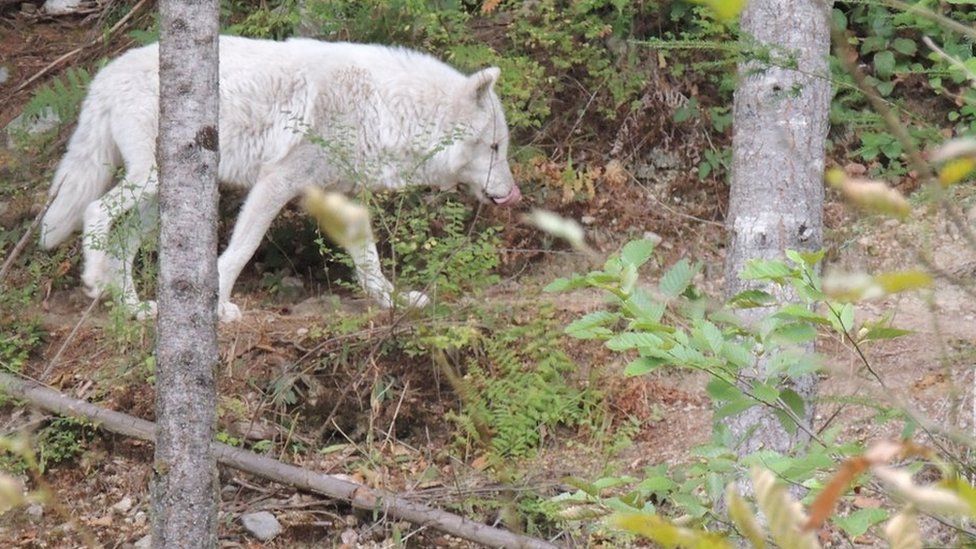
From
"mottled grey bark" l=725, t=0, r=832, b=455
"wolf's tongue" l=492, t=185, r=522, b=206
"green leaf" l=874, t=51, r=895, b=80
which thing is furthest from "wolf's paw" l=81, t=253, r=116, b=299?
"green leaf" l=874, t=51, r=895, b=80

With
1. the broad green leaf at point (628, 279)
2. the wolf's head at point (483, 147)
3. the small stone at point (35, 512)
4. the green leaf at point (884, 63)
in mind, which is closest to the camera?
the broad green leaf at point (628, 279)

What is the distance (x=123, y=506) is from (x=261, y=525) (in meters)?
0.77

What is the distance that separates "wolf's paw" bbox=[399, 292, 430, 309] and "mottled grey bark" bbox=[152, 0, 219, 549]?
2653 mm

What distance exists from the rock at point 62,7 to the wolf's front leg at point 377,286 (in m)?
4.56

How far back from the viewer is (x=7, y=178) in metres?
8.38

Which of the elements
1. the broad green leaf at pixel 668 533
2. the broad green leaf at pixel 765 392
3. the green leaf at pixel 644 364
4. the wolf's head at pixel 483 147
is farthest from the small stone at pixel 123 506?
the broad green leaf at pixel 668 533

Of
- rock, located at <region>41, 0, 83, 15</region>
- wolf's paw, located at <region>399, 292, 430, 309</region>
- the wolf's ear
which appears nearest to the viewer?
wolf's paw, located at <region>399, 292, 430, 309</region>

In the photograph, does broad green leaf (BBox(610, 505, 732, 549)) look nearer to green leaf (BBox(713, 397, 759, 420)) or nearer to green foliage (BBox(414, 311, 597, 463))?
green leaf (BBox(713, 397, 759, 420))

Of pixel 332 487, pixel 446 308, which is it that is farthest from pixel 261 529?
pixel 446 308

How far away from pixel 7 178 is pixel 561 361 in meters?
4.39

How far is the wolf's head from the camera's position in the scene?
7828mm

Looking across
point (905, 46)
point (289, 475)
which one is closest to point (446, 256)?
point (289, 475)

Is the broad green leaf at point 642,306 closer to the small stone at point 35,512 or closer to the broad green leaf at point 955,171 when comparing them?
the broad green leaf at point 955,171

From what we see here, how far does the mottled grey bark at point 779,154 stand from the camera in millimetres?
4590
